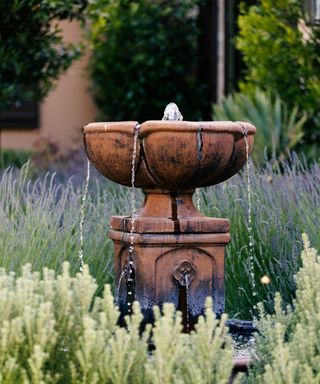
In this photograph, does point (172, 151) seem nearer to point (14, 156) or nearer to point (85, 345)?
point (85, 345)

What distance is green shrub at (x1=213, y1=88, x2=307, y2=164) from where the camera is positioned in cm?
998

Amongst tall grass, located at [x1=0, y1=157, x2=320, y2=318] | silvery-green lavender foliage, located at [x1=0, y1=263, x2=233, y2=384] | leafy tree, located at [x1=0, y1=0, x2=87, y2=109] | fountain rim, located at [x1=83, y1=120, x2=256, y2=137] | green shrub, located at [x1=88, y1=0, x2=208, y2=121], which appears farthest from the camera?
green shrub, located at [x1=88, y1=0, x2=208, y2=121]

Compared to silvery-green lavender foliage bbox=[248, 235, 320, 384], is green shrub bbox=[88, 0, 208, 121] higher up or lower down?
higher up

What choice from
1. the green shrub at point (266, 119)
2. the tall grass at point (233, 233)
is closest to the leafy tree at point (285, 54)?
the green shrub at point (266, 119)

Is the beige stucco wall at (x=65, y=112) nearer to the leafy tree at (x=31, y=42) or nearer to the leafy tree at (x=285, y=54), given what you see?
the leafy tree at (x=285, y=54)

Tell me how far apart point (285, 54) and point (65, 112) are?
5.45 m

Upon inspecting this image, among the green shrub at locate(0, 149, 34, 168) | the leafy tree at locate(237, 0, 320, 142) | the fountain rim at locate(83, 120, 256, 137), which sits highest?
the leafy tree at locate(237, 0, 320, 142)

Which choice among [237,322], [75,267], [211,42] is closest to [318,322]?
[237,322]

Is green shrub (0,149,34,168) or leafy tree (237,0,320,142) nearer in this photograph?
leafy tree (237,0,320,142)

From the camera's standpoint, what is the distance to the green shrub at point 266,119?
9.98 m

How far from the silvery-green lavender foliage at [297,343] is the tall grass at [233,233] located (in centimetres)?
143

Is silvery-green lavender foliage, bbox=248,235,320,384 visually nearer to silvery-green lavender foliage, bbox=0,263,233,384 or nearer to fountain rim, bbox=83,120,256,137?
silvery-green lavender foliage, bbox=0,263,233,384

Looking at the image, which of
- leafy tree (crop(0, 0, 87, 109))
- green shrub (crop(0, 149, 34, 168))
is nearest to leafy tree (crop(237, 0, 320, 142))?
leafy tree (crop(0, 0, 87, 109))

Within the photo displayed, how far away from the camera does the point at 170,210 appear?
17.5 ft
